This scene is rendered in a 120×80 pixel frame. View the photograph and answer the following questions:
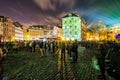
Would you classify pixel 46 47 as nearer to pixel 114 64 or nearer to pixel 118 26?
pixel 114 64

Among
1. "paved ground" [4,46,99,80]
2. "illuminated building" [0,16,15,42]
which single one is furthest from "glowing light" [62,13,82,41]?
"paved ground" [4,46,99,80]

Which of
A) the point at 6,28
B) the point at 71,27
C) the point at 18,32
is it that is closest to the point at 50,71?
the point at 71,27

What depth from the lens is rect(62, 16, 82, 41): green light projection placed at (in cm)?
11738

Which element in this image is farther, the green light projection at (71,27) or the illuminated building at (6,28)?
the green light projection at (71,27)

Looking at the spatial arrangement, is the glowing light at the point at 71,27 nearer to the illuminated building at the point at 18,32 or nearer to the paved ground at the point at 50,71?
the illuminated building at the point at 18,32

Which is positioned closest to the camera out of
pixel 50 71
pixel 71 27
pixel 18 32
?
pixel 50 71

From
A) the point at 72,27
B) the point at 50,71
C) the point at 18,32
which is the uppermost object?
the point at 18,32

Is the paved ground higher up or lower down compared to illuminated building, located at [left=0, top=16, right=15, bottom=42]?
lower down

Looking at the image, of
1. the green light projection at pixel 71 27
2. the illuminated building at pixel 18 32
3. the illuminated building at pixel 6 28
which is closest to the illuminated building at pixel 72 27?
the green light projection at pixel 71 27

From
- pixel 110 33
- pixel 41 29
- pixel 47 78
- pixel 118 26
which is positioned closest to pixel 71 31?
pixel 110 33

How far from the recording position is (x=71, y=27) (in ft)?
392

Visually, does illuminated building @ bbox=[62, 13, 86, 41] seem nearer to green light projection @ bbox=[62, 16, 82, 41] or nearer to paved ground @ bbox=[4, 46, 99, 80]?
green light projection @ bbox=[62, 16, 82, 41]

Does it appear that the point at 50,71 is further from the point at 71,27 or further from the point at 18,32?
the point at 18,32

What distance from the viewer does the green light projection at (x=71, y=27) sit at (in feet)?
385
